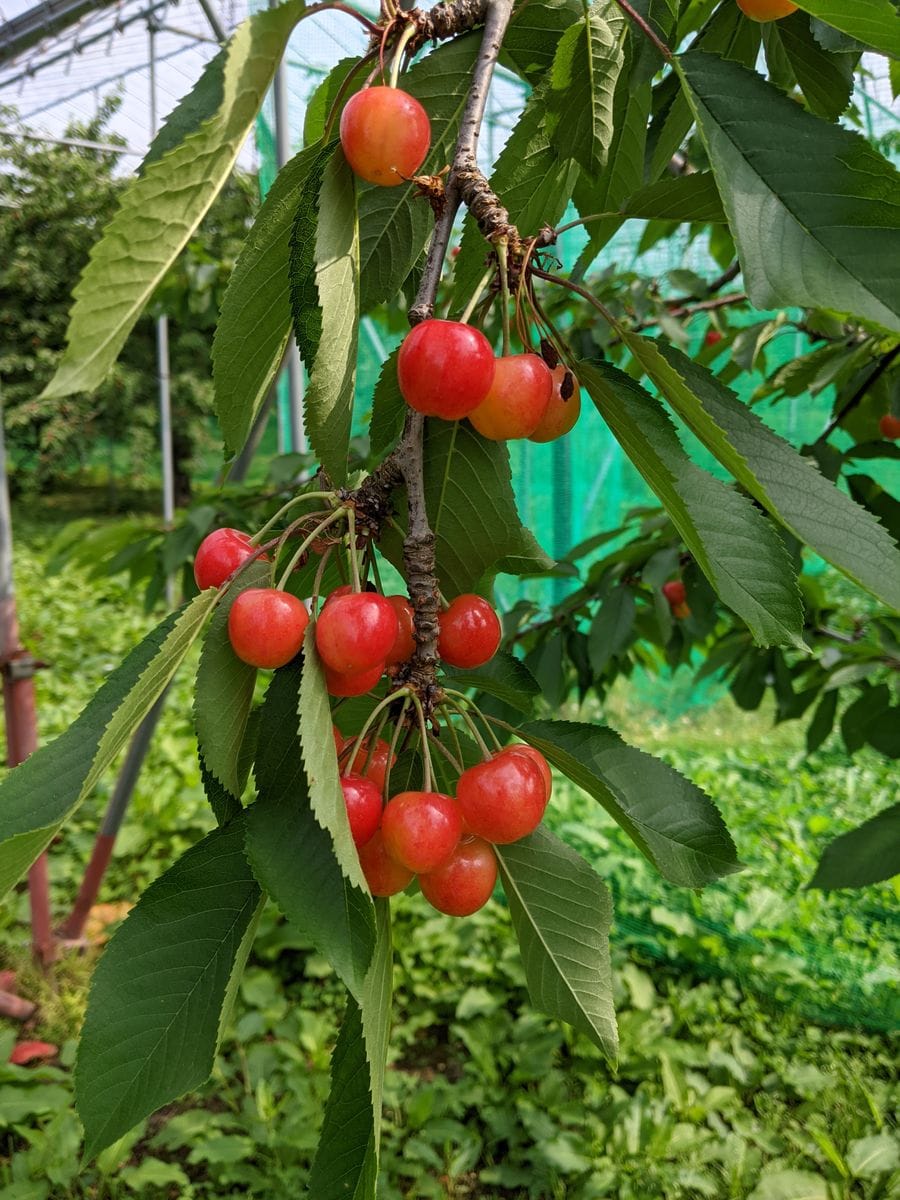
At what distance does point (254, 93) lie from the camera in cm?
43

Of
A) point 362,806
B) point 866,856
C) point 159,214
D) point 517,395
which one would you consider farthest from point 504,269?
point 866,856

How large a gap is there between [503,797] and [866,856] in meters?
0.95

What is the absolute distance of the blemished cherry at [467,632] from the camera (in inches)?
20.9

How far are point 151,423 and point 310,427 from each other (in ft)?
36.4

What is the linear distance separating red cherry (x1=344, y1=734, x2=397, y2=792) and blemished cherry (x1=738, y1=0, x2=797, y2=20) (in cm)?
48

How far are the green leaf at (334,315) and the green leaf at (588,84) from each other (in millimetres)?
209

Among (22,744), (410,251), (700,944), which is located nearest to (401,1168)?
(700,944)

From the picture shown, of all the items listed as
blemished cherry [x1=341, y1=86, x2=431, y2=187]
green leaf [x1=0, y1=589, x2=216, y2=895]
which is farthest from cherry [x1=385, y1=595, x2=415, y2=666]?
blemished cherry [x1=341, y1=86, x2=431, y2=187]

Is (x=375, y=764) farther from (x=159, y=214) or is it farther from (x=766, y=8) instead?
(x=766, y=8)

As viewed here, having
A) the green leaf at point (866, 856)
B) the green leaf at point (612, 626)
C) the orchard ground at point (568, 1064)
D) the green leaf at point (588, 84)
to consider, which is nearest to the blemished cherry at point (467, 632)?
the green leaf at point (588, 84)

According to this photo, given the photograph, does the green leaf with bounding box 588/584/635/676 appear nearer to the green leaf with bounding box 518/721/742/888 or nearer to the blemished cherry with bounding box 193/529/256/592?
the green leaf with bounding box 518/721/742/888

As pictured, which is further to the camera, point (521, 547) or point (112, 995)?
point (521, 547)

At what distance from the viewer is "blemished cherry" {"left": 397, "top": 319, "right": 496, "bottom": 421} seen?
46cm

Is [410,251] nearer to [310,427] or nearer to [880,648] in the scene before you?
[310,427]
